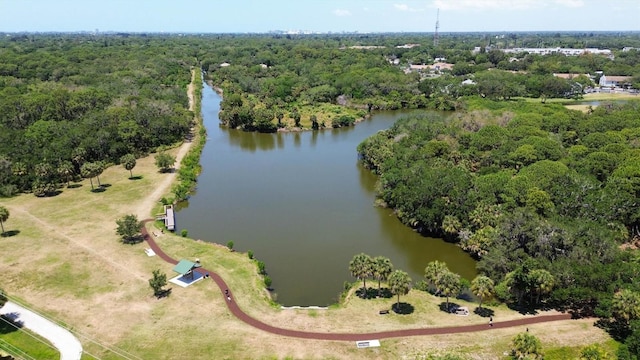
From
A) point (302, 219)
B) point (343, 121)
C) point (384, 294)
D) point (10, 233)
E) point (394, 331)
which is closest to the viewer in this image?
point (394, 331)

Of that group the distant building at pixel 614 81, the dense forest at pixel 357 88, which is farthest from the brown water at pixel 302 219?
the distant building at pixel 614 81

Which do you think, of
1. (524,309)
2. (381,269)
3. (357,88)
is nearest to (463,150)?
(524,309)

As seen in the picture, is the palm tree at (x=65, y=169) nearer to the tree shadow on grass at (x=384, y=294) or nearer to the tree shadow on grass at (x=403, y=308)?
the tree shadow on grass at (x=384, y=294)

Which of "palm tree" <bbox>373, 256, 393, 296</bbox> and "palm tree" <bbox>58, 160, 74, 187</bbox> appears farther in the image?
"palm tree" <bbox>58, 160, 74, 187</bbox>

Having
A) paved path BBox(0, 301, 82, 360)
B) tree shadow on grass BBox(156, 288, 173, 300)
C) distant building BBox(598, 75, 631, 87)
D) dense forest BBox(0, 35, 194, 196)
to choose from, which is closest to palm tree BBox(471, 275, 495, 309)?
tree shadow on grass BBox(156, 288, 173, 300)

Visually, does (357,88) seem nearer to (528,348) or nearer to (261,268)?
(261,268)

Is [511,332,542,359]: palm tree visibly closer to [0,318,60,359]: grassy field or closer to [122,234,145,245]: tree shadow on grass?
[0,318,60,359]: grassy field

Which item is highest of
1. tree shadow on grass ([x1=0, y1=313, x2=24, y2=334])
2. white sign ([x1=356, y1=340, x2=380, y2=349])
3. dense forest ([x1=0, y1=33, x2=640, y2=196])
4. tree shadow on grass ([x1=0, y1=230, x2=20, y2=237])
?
dense forest ([x1=0, y1=33, x2=640, y2=196])
